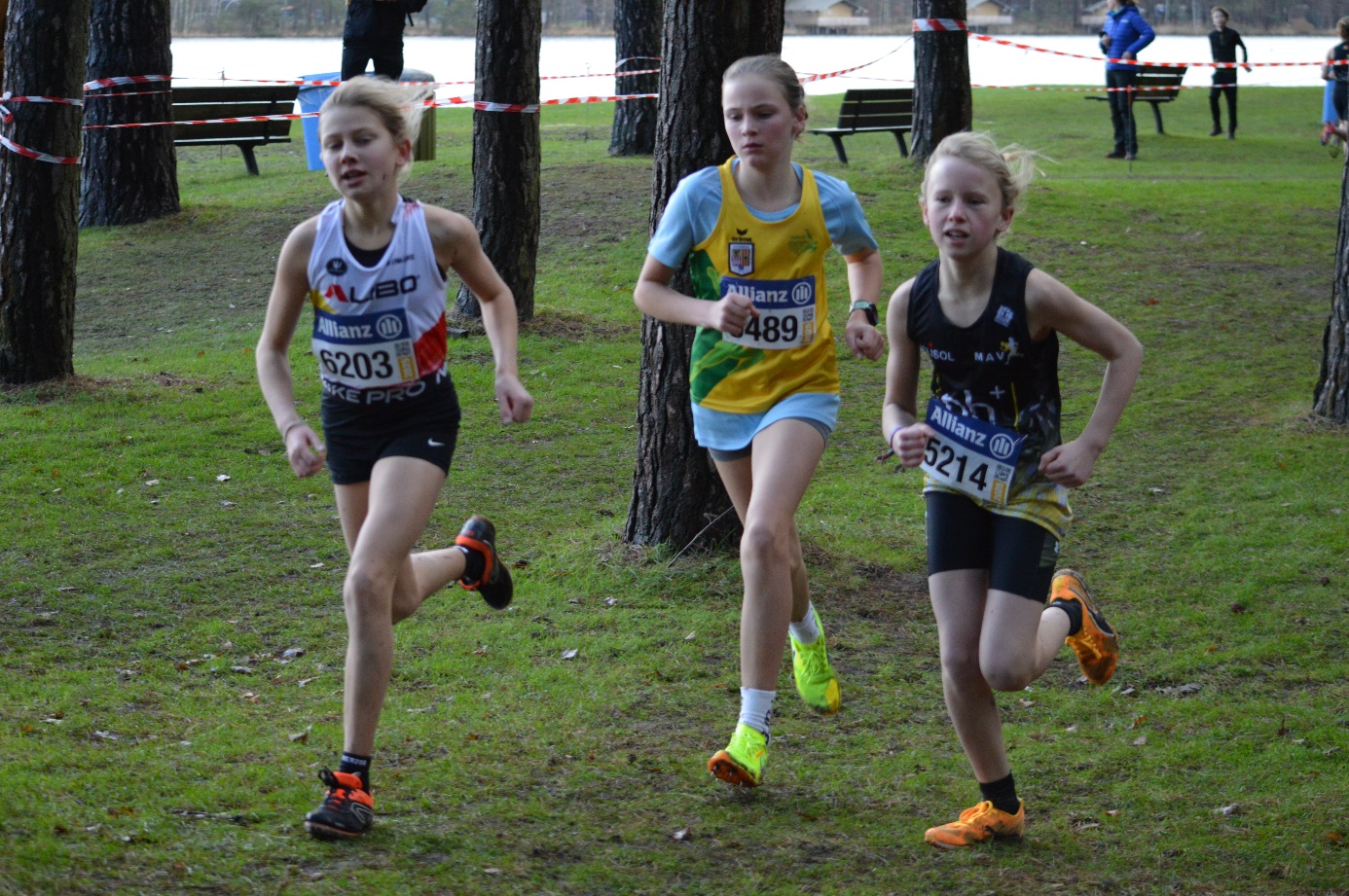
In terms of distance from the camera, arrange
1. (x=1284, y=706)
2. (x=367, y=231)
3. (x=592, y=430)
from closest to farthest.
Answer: (x=367, y=231)
(x=1284, y=706)
(x=592, y=430)

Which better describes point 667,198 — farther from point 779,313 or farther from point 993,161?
point 993,161

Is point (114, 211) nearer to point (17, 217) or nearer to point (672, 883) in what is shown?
point (17, 217)

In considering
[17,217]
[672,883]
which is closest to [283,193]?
[17,217]

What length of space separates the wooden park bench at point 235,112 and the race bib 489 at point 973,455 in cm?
1436

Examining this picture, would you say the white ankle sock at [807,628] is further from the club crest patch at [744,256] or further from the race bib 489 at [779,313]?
the club crest patch at [744,256]

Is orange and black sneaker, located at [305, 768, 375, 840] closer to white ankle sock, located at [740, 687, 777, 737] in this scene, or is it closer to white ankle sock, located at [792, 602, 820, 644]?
white ankle sock, located at [740, 687, 777, 737]

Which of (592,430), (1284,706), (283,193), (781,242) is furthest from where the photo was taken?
(283,193)

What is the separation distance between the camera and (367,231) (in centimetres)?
413

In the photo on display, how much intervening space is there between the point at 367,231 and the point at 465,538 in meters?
1.36

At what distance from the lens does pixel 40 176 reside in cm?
915

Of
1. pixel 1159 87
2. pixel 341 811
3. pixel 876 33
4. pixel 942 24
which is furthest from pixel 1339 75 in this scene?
pixel 876 33

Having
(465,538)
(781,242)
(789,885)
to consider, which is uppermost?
(781,242)

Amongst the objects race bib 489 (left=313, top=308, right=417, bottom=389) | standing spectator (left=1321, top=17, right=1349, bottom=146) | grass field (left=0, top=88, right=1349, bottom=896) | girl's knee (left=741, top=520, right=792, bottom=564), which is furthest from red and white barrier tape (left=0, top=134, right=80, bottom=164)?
standing spectator (left=1321, top=17, right=1349, bottom=146)

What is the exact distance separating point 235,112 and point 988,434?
1524 centimetres
